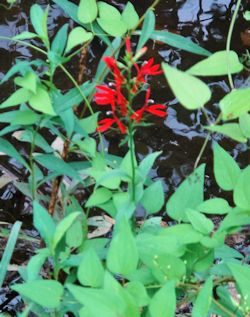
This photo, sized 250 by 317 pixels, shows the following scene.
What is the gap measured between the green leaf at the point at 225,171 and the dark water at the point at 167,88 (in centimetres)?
84

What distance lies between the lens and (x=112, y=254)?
936mm

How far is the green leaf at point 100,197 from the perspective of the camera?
118 cm

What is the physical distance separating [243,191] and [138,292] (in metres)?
0.23

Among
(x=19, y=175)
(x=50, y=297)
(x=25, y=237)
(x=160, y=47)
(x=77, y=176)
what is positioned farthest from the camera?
(x=160, y=47)

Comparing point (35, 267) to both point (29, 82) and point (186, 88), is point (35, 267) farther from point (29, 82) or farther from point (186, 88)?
point (186, 88)

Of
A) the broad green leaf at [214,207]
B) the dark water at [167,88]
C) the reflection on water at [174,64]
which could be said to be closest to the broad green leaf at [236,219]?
the broad green leaf at [214,207]

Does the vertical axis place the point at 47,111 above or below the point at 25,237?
above

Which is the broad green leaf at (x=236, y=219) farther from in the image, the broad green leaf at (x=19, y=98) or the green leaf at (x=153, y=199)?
the broad green leaf at (x=19, y=98)

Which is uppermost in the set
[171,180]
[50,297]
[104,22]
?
[104,22]

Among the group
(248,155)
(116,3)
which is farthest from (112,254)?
(116,3)

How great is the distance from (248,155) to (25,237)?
81cm

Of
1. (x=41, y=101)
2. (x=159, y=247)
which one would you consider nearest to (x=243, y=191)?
(x=159, y=247)

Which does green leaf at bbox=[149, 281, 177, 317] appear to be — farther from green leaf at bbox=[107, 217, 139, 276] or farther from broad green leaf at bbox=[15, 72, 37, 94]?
broad green leaf at bbox=[15, 72, 37, 94]

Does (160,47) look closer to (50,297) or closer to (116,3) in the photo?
(116,3)
